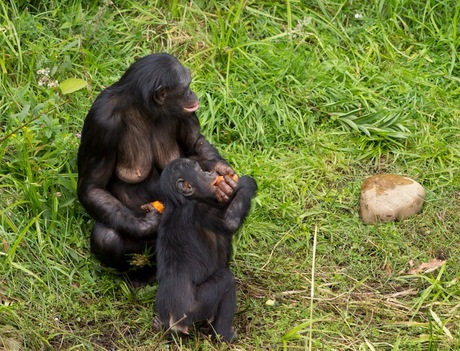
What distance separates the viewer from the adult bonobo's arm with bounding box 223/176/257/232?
19.6 ft

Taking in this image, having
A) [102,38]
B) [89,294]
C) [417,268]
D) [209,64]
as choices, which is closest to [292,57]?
[209,64]

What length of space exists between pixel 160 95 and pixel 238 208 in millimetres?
905

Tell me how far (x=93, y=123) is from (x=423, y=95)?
10.6ft

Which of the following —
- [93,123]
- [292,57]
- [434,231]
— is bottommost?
[434,231]

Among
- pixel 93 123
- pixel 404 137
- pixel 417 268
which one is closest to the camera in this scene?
pixel 93 123

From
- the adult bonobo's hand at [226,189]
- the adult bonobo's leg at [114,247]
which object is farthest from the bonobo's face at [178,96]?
the adult bonobo's leg at [114,247]

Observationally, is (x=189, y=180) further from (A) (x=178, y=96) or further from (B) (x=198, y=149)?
(B) (x=198, y=149)

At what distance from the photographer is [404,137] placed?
25.1ft

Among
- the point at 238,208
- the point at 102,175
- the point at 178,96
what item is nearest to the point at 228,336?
the point at 238,208

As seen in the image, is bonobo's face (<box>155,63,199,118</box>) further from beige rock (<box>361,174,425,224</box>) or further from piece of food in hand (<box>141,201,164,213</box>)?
beige rock (<box>361,174,425,224</box>)

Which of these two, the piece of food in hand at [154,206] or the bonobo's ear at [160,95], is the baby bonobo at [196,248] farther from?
the bonobo's ear at [160,95]

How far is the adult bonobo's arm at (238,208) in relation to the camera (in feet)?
19.6

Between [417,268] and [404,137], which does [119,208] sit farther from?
[404,137]

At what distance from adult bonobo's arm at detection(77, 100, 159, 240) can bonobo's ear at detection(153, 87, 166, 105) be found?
27 centimetres
